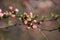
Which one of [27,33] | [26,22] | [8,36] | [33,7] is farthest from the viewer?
[33,7]

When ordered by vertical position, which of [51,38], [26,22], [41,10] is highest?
[26,22]

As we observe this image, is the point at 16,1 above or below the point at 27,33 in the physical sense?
above

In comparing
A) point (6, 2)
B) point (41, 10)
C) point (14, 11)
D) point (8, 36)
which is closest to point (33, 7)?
point (41, 10)

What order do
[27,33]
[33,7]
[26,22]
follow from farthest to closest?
[33,7] < [27,33] < [26,22]

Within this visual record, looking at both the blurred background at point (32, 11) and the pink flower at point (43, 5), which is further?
the pink flower at point (43, 5)

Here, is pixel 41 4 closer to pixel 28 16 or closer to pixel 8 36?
pixel 8 36

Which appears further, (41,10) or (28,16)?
(41,10)

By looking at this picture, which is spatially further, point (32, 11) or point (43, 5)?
point (43, 5)

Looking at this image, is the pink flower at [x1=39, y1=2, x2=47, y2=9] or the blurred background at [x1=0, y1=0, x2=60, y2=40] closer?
the blurred background at [x1=0, y1=0, x2=60, y2=40]
